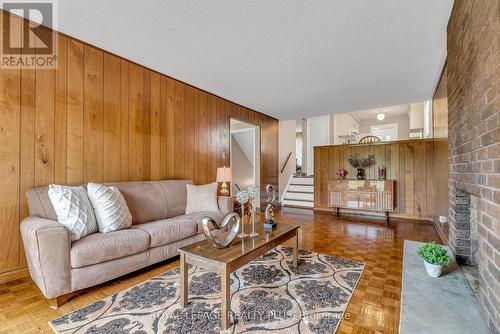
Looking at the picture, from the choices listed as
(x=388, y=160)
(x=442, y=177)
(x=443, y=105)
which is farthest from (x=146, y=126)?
(x=388, y=160)

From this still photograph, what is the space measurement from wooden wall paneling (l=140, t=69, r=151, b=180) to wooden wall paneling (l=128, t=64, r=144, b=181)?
28 millimetres

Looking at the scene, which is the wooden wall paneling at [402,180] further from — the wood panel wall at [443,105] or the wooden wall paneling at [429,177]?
the wood panel wall at [443,105]

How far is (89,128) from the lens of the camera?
2633mm

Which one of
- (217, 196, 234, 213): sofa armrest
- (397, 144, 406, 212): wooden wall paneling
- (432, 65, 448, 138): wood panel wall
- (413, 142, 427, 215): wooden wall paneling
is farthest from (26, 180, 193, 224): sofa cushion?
(413, 142, 427, 215): wooden wall paneling

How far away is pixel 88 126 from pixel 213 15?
1.79m

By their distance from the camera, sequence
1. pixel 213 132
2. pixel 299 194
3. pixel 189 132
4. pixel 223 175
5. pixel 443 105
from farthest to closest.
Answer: pixel 299 194, pixel 213 132, pixel 223 175, pixel 189 132, pixel 443 105

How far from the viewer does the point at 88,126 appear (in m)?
2.62

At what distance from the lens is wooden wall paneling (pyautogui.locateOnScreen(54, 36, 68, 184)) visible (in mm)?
2393

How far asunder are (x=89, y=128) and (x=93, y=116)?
145mm

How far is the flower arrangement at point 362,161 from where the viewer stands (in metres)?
5.11

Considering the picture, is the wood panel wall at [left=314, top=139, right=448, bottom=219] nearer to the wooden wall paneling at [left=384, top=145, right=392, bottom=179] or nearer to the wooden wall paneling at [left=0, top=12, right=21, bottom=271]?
the wooden wall paneling at [left=384, top=145, right=392, bottom=179]

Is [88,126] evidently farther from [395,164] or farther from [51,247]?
[395,164]

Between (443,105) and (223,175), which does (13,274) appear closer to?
(223,175)

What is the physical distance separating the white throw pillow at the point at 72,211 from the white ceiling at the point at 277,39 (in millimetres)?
1599
